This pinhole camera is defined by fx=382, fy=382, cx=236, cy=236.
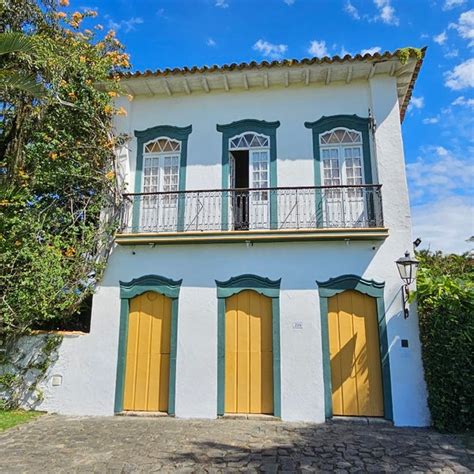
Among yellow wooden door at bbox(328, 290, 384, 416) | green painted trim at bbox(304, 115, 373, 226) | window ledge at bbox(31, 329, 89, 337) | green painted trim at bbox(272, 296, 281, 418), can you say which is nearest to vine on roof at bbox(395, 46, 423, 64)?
green painted trim at bbox(304, 115, 373, 226)

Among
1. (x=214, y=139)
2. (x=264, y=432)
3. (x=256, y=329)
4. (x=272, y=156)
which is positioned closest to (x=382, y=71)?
(x=272, y=156)

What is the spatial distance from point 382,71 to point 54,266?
27.0 feet

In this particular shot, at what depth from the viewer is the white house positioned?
7.54 metres

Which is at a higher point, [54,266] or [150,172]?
[150,172]

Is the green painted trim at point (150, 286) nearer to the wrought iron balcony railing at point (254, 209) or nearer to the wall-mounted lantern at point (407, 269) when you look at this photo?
the wrought iron balcony railing at point (254, 209)

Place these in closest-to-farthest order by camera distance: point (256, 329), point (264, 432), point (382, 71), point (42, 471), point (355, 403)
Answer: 1. point (42, 471)
2. point (264, 432)
3. point (355, 403)
4. point (256, 329)
5. point (382, 71)

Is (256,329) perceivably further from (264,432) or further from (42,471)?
(42,471)

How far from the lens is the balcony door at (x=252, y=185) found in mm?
8534

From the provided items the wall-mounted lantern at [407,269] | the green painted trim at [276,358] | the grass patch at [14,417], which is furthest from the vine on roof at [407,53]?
the grass patch at [14,417]

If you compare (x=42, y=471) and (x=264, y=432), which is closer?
(x=42, y=471)

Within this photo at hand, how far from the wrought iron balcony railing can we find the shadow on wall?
12.8 ft

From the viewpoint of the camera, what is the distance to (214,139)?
8977 millimetres

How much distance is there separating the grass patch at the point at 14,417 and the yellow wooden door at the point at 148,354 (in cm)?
179

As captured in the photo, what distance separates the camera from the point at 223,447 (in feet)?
19.2
